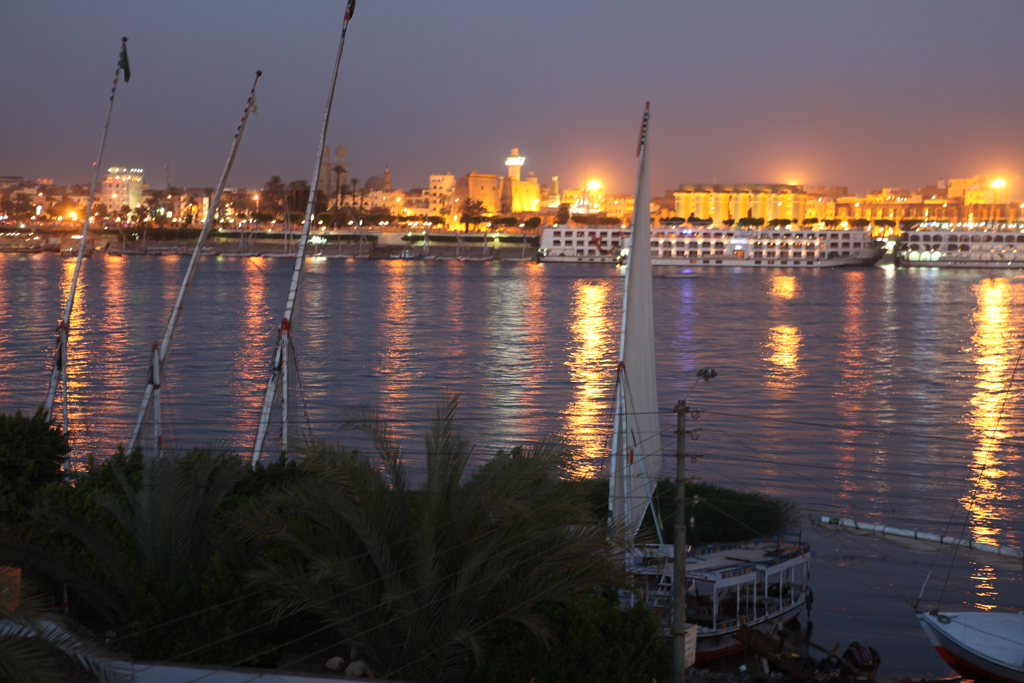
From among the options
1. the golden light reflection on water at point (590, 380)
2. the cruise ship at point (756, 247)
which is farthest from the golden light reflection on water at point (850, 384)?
the cruise ship at point (756, 247)

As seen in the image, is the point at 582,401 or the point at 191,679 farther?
the point at 582,401

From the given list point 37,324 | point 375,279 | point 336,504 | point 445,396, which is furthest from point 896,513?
point 375,279

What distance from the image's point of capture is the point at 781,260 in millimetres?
115438

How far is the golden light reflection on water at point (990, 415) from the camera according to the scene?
1573cm

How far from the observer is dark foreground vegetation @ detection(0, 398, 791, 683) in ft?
21.0

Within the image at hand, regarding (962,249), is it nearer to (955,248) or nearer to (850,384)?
(955,248)

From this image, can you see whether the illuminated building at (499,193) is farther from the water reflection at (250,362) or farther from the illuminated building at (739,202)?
the water reflection at (250,362)

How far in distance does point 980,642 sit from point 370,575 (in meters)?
6.08

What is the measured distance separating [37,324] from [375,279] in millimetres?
40999

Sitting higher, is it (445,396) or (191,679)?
(445,396)

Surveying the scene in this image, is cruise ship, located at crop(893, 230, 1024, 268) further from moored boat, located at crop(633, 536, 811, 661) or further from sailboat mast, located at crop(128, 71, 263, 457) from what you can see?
sailboat mast, located at crop(128, 71, 263, 457)

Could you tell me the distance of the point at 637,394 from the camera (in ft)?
34.7

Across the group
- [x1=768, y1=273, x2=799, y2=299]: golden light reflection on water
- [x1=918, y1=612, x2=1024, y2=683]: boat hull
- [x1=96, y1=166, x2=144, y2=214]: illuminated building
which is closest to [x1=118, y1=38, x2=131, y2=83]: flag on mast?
[x1=918, y1=612, x2=1024, y2=683]: boat hull

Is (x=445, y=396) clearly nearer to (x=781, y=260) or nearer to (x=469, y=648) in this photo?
(x=469, y=648)
